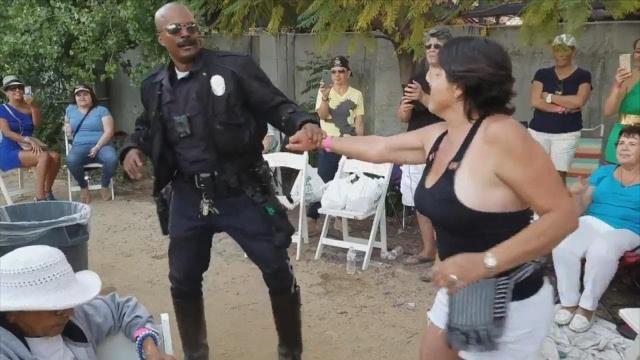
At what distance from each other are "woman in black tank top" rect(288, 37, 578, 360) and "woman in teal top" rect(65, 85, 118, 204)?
610 cm

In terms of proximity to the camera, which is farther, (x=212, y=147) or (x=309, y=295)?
(x=309, y=295)

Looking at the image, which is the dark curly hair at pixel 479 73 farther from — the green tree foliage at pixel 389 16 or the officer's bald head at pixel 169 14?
the officer's bald head at pixel 169 14

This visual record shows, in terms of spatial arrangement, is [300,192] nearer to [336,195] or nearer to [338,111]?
[336,195]

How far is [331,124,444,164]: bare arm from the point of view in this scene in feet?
8.20

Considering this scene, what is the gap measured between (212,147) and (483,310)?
65.8 inches

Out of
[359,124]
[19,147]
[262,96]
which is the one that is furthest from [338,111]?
[19,147]

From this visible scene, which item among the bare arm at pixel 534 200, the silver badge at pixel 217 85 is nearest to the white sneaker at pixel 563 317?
the bare arm at pixel 534 200

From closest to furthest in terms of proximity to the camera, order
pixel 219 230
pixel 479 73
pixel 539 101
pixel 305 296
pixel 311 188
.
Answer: pixel 479 73 < pixel 219 230 < pixel 305 296 < pixel 539 101 < pixel 311 188

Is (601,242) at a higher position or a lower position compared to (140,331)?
lower

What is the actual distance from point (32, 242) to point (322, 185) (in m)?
2.83

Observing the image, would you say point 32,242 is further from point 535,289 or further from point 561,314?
point 561,314

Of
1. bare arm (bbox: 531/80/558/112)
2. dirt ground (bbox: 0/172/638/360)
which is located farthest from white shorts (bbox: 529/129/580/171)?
dirt ground (bbox: 0/172/638/360)

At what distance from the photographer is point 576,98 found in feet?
17.5

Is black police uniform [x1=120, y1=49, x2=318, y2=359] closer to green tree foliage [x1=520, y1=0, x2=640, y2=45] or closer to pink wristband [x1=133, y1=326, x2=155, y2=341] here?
pink wristband [x1=133, y1=326, x2=155, y2=341]
